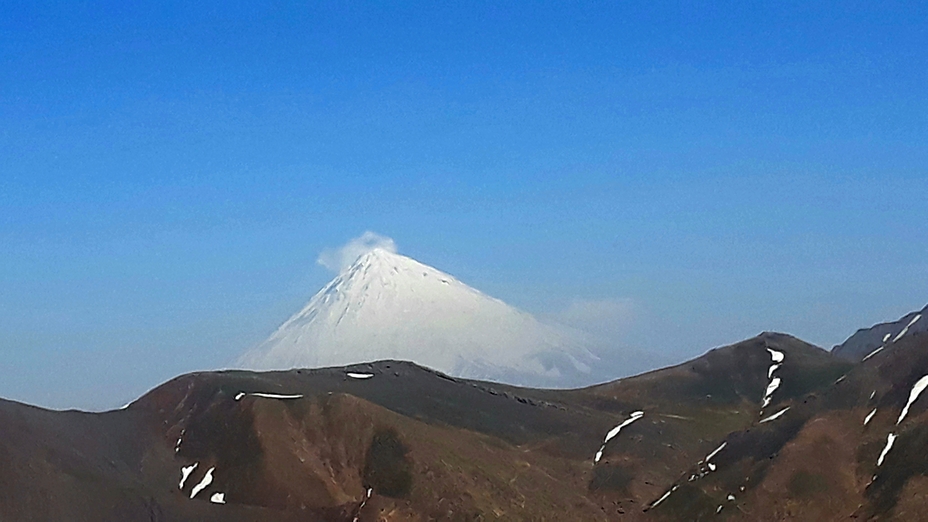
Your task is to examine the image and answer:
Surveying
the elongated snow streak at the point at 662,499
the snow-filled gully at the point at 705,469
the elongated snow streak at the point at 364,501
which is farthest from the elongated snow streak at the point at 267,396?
the snow-filled gully at the point at 705,469

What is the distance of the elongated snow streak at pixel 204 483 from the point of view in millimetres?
121444

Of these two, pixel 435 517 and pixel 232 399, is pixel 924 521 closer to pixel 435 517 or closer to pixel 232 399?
pixel 435 517

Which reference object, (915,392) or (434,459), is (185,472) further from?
(915,392)

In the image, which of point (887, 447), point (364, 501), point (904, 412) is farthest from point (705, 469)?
point (364, 501)

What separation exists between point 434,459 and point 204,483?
31130 millimetres

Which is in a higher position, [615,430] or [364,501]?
[615,430]

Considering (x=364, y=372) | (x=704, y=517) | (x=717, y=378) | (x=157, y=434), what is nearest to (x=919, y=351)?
(x=704, y=517)

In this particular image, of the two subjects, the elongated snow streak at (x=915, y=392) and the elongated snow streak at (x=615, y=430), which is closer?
the elongated snow streak at (x=915, y=392)

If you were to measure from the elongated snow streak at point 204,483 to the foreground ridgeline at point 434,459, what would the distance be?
28 centimetres

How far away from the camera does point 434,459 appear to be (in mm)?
128125

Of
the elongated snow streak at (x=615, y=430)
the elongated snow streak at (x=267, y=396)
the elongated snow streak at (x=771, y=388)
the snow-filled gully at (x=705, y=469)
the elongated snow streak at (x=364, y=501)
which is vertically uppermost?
the elongated snow streak at (x=267, y=396)

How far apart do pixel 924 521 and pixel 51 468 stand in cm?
10192

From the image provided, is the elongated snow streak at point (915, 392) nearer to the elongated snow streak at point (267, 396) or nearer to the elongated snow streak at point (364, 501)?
the elongated snow streak at point (364, 501)

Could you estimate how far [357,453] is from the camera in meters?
130
